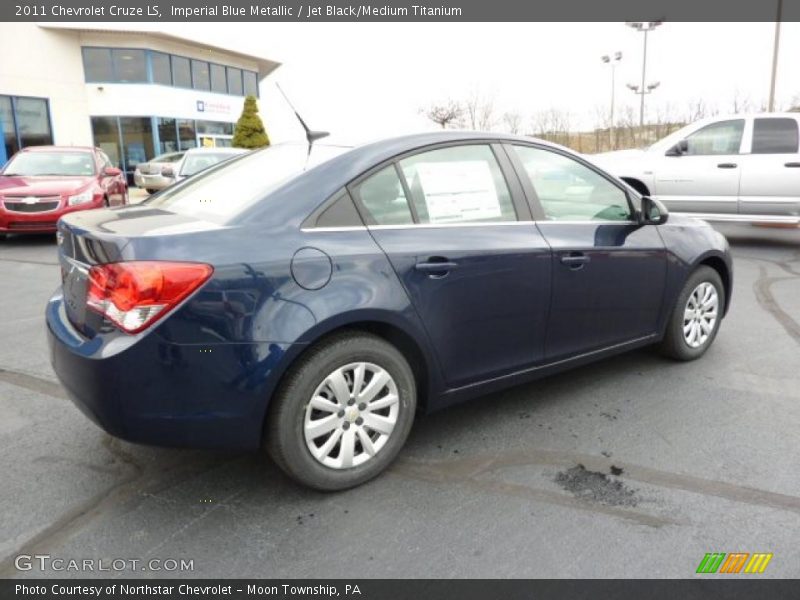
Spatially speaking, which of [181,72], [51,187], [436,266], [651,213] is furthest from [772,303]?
[181,72]

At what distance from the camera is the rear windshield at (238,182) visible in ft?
9.41

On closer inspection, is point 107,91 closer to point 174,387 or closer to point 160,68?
point 160,68

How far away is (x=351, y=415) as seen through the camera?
9.09 ft

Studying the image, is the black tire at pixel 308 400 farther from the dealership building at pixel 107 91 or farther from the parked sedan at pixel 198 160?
the dealership building at pixel 107 91

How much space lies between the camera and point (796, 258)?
28.1 feet

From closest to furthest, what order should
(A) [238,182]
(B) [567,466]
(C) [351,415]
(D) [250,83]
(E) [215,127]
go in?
(C) [351,415] → (B) [567,466] → (A) [238,182] → (E) [215,127] → (D) [250,83]

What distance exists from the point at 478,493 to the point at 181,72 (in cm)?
3133

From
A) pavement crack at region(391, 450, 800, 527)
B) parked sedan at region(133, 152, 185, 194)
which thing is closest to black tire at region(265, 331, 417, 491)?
pavement crack at region(391, 450, 800, 527)

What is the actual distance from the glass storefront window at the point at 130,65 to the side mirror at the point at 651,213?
28477mm

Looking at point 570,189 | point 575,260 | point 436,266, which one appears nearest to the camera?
point 436,266

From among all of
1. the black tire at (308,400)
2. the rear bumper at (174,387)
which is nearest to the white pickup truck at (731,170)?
the black tire at (308,400)
